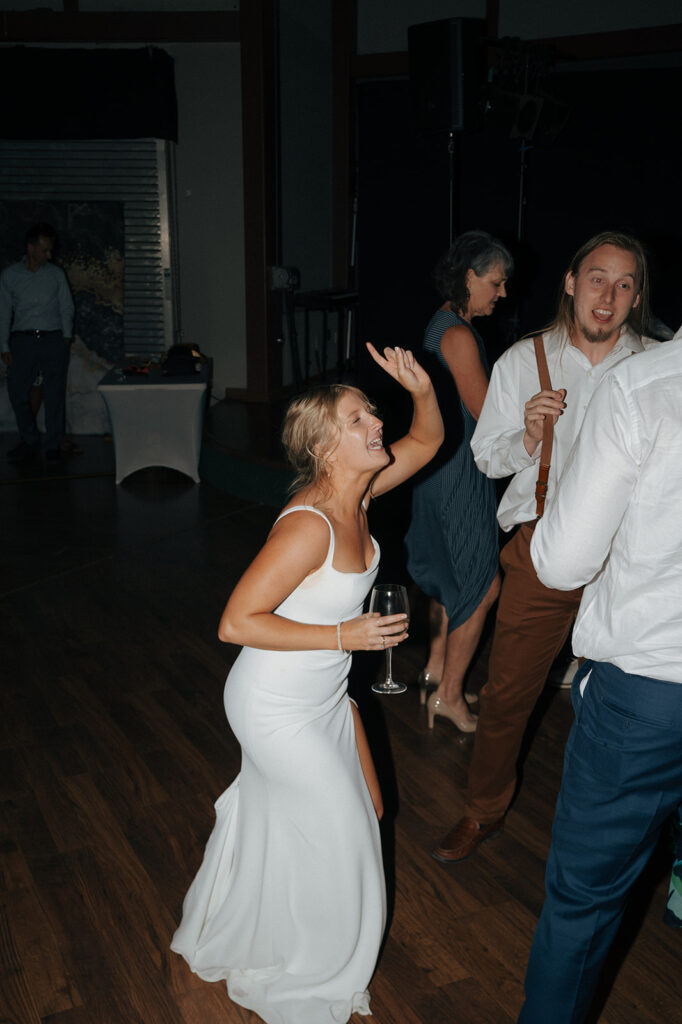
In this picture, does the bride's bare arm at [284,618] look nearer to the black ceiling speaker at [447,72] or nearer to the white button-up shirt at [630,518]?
the white button-up shirt at [630,518]

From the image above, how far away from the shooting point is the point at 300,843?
199 centimetres

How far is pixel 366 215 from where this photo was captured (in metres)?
8.12

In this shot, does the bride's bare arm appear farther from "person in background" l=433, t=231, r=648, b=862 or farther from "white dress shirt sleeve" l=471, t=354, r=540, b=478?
"white dress shirt sleeve" l=471, t=354, r=540, b=478

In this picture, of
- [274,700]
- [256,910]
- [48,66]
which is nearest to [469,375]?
[274,700]

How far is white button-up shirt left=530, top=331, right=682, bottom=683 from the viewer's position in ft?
4.62

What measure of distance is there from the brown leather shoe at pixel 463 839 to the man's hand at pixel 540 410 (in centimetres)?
118

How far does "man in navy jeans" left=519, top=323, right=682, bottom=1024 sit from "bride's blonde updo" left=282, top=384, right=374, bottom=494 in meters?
0.60

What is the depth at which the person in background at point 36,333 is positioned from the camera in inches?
279

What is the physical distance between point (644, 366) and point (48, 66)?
7.82 metres

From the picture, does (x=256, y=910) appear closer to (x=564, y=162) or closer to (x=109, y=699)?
(x=109, y=699)

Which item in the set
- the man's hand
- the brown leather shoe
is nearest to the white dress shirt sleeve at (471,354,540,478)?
the man's hand

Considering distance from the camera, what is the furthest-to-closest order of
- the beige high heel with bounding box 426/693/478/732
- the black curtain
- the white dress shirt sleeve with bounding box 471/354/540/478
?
the black curtain < the beige high heel with bounding box 426/693/478/732 < the white dress shirt sleeve with bounding box 471/354/540/478

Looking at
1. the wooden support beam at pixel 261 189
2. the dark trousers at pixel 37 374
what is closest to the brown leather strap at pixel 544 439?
the dark trousers at pixel 37 374

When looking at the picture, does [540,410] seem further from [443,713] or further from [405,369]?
[443,713]
